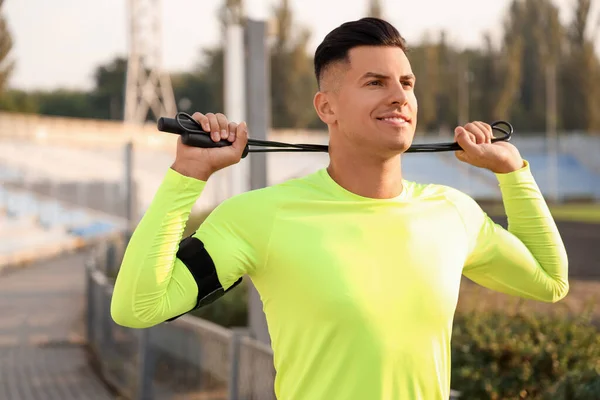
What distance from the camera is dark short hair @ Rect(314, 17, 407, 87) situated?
7.93 ft

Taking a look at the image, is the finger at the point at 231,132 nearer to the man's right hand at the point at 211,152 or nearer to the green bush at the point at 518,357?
the man's right hand at the point at 211,152

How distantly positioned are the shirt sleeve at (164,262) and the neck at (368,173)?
12.2 inches

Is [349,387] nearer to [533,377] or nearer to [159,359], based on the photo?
[533,377]

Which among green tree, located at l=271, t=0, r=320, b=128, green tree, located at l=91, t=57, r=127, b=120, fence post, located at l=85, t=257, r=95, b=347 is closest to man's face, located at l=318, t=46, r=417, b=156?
fence post, located at l=85, t=257, r=95, b=347

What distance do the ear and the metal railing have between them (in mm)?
2769

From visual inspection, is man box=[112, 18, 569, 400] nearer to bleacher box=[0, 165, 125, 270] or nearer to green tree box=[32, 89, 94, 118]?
bleacher box=[0, 165, 125, 270]

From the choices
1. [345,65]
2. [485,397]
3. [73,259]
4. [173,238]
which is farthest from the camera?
[73,259]

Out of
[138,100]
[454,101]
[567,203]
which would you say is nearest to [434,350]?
[567,203]

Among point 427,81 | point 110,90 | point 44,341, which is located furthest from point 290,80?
point 44,341

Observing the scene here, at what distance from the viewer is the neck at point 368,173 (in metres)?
2.45

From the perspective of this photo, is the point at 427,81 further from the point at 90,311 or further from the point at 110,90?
the point at 90,311

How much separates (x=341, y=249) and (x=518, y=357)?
3.63 metres

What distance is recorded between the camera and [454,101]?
7300 centimetres

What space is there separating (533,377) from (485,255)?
10.7ft
